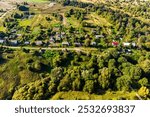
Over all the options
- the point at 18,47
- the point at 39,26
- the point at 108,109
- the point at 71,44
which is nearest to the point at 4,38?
the point at 18,47

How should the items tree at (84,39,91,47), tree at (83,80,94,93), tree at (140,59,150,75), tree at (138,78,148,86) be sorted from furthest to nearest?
1. tree at (84,39,91,47)
2. tree at (140,59,150,75)
3. tree at (138,78,148,86)
4. tree at (83,80,94,93)

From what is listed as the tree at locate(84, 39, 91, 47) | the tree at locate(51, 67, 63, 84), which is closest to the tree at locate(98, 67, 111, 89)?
the tree at locate(51, 67, 63, 84)

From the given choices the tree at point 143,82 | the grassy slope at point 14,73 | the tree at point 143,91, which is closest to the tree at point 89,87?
the tree at point 143,91

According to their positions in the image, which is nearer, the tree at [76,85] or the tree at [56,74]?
the tree at [76,85]

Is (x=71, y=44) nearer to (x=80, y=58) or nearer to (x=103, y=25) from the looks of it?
(x=80, y=58)

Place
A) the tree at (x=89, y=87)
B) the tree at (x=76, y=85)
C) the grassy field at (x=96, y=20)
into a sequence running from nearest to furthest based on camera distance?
1. the tree at (x=89, y=87)
2. the tree at (x=76, y=85)
3. the grassy field at (x=96, y=20)

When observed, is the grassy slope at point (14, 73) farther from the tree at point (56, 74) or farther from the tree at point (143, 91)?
the tree at point (143, 91)

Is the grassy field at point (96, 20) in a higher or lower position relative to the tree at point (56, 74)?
higher

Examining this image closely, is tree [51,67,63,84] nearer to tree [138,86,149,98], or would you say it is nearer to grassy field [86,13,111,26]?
tree [138,86,149,98]

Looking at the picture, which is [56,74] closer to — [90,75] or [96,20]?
[90,75]
